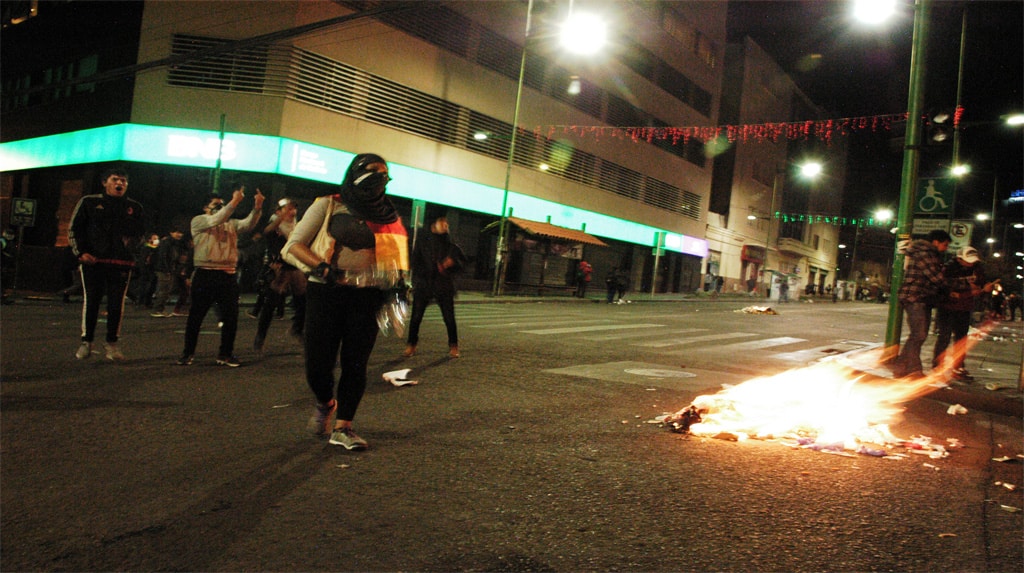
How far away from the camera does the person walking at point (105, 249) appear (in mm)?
7000

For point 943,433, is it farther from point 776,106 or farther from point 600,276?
point 776,106

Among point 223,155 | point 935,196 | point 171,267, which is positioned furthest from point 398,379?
point 223,155

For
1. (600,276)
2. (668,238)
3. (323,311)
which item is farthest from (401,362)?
(668,238)

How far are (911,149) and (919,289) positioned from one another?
2559 millimetres

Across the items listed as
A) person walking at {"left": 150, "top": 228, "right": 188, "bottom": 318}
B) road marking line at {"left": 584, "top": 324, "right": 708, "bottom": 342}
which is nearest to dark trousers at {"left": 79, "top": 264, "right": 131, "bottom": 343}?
person walking at {"left": 150, "top": 228, "right": 188, "bottom": 318}

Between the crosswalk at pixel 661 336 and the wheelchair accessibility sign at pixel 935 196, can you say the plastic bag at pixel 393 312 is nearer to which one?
the crosswalk at pixel 661 336

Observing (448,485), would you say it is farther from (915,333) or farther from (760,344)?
(760,344)

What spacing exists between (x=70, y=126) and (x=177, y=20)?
21.2ft

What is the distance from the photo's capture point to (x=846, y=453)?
199 inches

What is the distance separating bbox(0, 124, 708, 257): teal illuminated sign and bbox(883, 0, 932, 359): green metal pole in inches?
618

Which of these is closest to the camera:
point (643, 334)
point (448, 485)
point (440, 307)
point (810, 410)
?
point (448, 485)

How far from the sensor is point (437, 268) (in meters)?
8.66

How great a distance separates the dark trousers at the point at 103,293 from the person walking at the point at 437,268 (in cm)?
307

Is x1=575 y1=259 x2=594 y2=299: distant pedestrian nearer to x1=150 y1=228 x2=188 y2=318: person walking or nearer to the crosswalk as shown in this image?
the crosswalk
